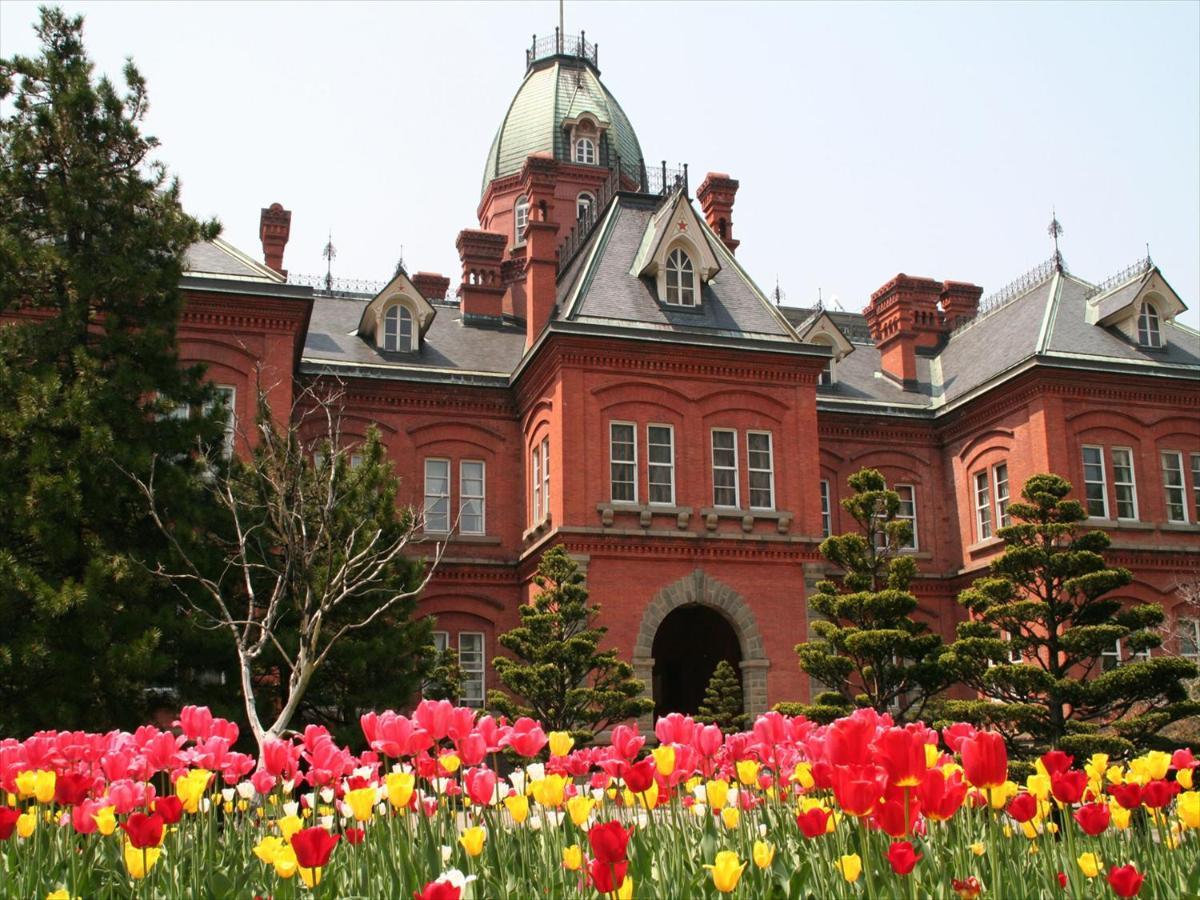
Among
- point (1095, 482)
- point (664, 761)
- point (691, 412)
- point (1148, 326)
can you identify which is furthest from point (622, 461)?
point (664, 761)

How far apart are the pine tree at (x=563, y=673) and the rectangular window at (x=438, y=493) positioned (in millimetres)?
7563

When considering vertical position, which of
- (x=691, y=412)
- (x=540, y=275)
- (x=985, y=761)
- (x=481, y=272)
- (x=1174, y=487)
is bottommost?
(x=985, y=761)

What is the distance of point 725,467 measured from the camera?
2583cm

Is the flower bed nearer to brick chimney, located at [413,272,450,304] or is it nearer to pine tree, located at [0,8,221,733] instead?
pine tree, located at [0,8,221,733]

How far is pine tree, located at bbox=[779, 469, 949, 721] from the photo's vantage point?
17922 mm

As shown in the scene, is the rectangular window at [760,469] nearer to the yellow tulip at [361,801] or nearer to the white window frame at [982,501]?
the white window frame at [982,501]

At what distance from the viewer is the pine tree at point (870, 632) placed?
17.9 m

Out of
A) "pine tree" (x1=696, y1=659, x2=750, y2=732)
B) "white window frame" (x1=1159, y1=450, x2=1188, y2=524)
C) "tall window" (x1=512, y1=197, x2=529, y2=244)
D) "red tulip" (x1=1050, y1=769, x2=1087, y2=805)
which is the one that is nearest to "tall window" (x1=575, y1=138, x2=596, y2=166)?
"tall window" (x1=512, y1=197, x2=529, y2=244)

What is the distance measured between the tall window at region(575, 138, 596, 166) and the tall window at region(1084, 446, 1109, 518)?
2199 cm

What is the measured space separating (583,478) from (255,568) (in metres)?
8.87

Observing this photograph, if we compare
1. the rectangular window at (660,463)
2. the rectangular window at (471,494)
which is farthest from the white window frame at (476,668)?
the rectangular window at (660,463)

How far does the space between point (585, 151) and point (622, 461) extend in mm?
21846

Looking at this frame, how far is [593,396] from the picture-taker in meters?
25.2

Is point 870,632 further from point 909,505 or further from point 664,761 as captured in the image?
point 909,505
